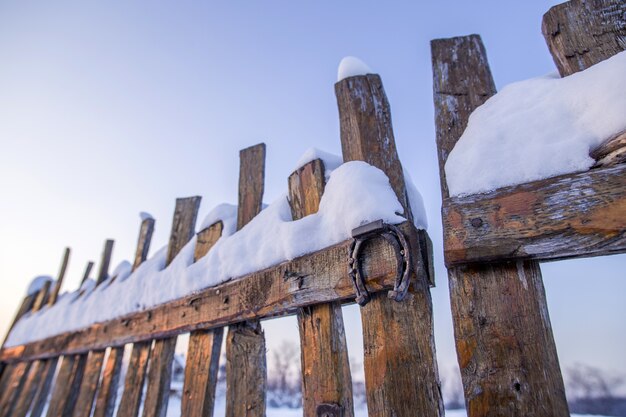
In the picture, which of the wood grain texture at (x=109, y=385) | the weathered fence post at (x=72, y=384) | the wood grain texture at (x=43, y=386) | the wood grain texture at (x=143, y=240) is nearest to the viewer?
the wood grain texture at (x=109, y=385)

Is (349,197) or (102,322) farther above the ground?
(349,197)

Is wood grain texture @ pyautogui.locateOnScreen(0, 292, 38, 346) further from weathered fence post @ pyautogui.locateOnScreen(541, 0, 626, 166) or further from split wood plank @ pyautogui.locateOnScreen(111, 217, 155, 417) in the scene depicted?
weathered fence post @ pyautogui.locateOnScreen(541, 0, 626, 166)

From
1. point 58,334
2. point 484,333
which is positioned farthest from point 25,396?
point 484,333

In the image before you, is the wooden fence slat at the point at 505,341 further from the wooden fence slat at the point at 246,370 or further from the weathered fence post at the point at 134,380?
the weathered fence post at the point at 134,380

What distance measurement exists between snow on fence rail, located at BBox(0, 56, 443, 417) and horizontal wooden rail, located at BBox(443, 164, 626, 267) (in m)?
0.22

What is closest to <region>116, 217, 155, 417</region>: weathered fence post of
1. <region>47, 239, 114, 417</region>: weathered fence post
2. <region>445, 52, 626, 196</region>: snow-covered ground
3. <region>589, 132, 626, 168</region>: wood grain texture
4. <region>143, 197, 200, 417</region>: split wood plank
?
<region>143, 197, 200, 417</region>: split wood plank

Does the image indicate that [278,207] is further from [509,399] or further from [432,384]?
[509,399]

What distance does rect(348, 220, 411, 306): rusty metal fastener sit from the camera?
4.11 ft

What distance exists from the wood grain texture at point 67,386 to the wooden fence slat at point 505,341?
3761 mm

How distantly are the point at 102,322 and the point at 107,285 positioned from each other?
64cm

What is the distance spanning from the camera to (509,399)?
1.00m

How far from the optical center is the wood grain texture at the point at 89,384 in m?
3.02

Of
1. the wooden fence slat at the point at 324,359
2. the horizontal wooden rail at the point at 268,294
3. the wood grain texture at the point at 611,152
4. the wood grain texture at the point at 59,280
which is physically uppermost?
the wood grain texture at the point at 59,280

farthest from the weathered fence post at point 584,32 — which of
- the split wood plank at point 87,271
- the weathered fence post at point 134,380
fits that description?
the split wood plank at point 87,271
